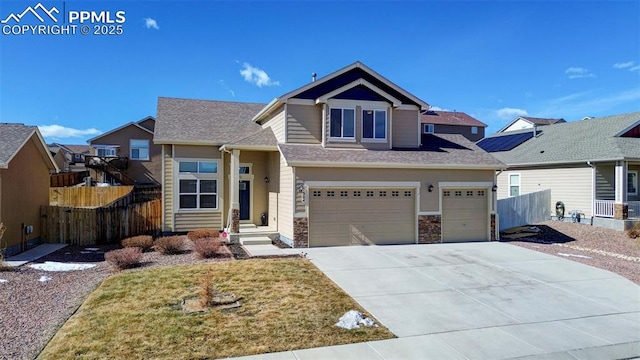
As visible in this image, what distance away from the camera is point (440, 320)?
7.09m

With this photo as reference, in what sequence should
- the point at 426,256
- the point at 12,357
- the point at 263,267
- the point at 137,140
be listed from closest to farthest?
the point at 12,357 < the point at 263,267 < the point at 426,256 < the point at 137,140

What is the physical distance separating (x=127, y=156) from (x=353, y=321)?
2865cm

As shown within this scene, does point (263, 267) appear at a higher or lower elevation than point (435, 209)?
lower

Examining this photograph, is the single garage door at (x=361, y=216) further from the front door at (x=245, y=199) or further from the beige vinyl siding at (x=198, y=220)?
the beige vinyl siding at (x=198, y=220)

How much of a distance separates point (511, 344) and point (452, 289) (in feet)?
9.54

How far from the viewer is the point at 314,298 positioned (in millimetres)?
8078

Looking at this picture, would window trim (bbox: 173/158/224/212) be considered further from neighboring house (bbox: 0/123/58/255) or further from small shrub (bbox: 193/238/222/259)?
neighboring house (bbox: 0/123/58/255)

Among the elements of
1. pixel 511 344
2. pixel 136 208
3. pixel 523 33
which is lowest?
pixel 511 344

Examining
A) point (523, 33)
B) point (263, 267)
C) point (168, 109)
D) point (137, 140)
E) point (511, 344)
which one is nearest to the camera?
point (511, 344)

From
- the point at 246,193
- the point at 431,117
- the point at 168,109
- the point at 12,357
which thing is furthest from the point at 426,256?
the point at 431,117

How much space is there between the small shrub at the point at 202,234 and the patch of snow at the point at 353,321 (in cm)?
917

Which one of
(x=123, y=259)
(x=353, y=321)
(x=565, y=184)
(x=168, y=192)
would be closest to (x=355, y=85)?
(x=168, y=192)

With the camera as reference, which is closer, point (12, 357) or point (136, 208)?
point (12, 357)

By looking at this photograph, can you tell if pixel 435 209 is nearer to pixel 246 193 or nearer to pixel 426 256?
pixel 426 256
